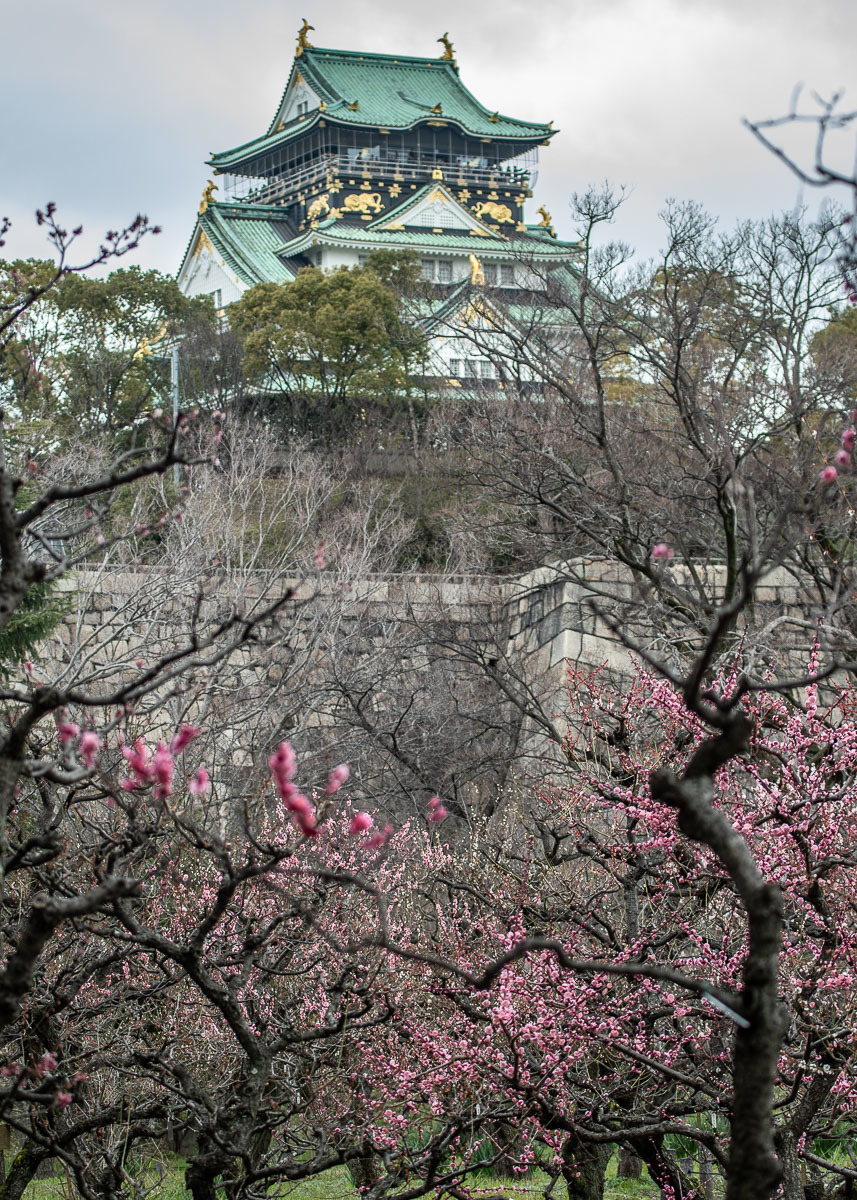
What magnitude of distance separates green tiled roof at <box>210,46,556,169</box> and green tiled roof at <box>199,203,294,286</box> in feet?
10.1

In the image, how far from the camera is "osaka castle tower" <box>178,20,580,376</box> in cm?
3225

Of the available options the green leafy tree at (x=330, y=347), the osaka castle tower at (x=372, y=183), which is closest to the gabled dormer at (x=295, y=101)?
the osaka castle tower at (x=372, y=183)

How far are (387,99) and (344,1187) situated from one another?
33.2 metres

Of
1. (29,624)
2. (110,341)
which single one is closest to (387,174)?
(110,341)

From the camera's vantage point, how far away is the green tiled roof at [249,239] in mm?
32000

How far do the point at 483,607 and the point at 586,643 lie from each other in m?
2.34

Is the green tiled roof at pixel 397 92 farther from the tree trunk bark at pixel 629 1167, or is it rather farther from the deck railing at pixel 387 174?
the tree trunk bark at pixel 629 1167

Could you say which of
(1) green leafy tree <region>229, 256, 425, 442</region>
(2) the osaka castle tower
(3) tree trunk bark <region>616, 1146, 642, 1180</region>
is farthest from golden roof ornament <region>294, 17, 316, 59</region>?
(3) tree trunk bark <region>616, 1146, 642, 1180</region>

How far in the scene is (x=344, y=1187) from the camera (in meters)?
10.0

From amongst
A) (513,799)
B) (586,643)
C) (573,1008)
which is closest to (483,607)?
(586,643)

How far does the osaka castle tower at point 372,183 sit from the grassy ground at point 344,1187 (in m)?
19.5

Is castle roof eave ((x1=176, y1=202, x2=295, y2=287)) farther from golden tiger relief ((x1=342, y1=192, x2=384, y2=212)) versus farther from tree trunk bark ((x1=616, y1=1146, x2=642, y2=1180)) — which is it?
tree trunk bark ((x1=616, y1=1146, x2=642, y2=1180))

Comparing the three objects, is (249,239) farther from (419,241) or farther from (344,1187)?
(344,1187)

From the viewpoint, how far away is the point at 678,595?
39.8 ft
